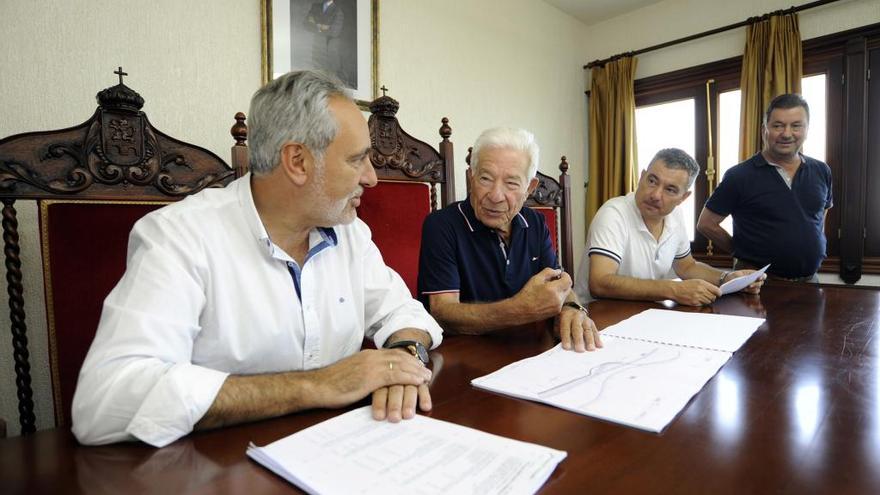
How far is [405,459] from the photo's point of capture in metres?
0.56

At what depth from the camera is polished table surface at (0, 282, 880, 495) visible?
0.51 metres

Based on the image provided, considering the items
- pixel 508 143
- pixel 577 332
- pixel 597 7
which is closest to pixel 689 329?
pixel 577 332

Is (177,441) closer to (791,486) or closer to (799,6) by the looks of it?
(791,486)

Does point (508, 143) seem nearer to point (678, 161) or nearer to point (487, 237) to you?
point (487, 237)

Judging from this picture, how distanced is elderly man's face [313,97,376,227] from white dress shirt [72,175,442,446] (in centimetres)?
10

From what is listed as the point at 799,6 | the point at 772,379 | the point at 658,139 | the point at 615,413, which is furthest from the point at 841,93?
the point at 615,413

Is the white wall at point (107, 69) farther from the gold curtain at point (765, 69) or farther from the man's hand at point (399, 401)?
the gold curtain at point (765, 69)

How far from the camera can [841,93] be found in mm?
3094

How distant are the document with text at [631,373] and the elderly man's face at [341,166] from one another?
18.3 inches

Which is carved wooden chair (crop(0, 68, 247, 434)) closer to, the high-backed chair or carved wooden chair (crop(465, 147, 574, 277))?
the high-backed chair

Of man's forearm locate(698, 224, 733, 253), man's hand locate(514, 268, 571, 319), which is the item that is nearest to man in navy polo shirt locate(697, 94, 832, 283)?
man's forearm locate(698, 224, 733, 253)

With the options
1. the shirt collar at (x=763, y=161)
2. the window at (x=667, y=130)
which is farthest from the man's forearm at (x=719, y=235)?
the window at (x=667, y=130)

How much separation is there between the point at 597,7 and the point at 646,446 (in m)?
4.13

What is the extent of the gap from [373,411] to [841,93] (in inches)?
148
